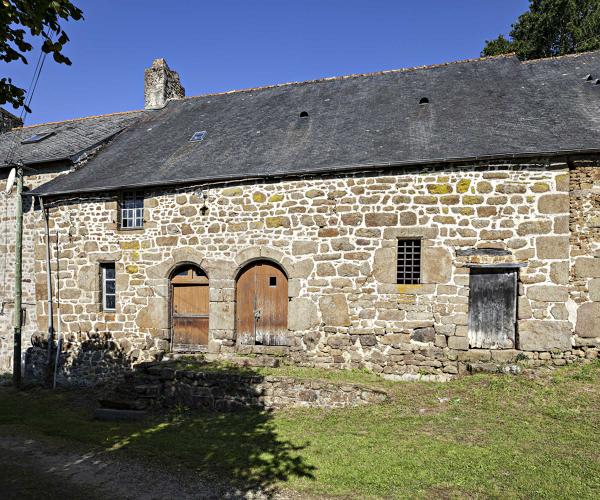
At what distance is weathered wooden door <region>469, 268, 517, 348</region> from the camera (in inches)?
337

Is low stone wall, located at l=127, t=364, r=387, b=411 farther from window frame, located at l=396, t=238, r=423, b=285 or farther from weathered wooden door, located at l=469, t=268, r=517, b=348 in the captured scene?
weathered wooden door, located at l=469, t=268, r=517, b=348

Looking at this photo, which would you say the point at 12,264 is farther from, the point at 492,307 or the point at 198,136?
the point at 492,307

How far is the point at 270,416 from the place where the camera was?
7.59 meters

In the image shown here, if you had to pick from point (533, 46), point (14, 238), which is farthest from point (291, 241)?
point (533, 46)

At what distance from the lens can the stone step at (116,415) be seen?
795cm

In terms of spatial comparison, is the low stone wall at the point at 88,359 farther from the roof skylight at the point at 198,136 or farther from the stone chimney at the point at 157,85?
the stone chimney at the point at 157,85

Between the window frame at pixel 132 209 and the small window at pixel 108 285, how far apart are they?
109 centimetres

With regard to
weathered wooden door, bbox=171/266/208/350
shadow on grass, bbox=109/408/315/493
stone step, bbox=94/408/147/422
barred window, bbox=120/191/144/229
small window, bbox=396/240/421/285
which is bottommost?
stone step, bbox=94/408/147/422

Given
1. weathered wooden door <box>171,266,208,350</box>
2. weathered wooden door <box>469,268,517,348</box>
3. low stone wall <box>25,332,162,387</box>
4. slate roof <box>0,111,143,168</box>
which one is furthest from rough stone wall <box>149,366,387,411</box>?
slate roof <box>0,111,143,168</box>

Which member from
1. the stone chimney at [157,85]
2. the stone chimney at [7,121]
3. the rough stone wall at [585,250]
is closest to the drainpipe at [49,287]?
the stone chimney at [157,85]

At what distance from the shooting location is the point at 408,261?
9.04 meters

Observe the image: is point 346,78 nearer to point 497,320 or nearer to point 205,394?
point 497,320

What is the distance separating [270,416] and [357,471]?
271 centimetres

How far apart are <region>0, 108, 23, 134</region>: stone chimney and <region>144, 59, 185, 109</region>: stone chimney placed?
597 cm
